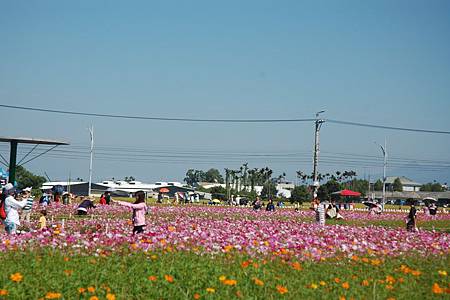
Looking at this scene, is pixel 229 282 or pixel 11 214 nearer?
pixel 229 282

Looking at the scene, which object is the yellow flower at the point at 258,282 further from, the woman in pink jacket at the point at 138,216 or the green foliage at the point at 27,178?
the green foliage at the point at 27,178

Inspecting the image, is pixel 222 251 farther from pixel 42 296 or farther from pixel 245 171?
pixel 245 171

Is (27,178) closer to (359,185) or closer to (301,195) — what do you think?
(301,195)

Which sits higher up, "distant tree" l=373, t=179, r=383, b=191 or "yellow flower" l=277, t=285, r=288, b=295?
"yellow flower" l=277, t=285, r=288, b=295

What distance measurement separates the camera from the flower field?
7.88m

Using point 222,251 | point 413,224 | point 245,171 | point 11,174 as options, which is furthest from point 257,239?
point 245,171

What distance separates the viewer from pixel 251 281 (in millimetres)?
8508

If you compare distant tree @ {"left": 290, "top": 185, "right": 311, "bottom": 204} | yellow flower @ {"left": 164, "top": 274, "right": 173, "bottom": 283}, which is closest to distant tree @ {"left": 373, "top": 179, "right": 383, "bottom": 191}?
distant tree @ {"left": 290, "top": 185, "right": 311, "bottom": 204}

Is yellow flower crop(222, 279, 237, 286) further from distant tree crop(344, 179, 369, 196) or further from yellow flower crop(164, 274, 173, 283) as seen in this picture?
distant tree crop(344, 179, 369, 196)

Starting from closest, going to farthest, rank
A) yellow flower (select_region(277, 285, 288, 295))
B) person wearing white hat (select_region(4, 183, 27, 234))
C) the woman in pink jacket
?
1. yellow flower (select_region(277, 285, 288, 295))
2. the woman in pink jacket
3. person wearing white hat (select_region(4, 183, 27, 234))

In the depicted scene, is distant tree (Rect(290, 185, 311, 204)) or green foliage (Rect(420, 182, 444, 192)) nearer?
distant tree (Rect(290, 185, 311, 204))

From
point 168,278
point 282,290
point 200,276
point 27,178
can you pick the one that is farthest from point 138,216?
point 27,178

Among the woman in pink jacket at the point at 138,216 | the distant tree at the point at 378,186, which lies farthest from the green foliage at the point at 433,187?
the woman in pink jacket at the point at 138,216

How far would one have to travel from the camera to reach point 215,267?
9281 millimetres
